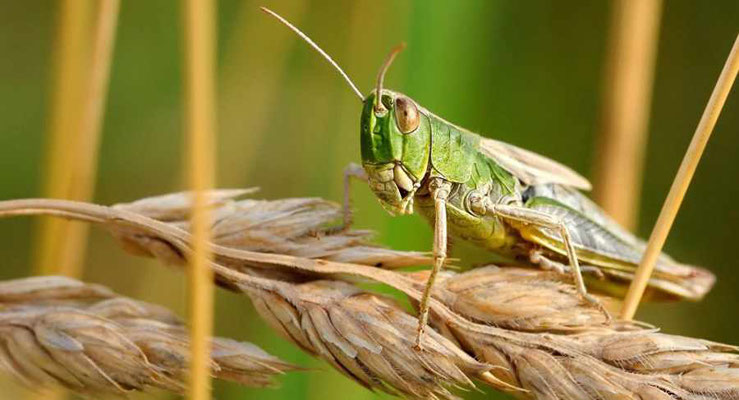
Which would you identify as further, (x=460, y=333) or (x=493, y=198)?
(x=493, y=198)

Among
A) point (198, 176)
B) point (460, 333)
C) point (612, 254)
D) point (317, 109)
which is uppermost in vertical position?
point (317, 109)

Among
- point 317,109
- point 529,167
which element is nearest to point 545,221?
point 529,167

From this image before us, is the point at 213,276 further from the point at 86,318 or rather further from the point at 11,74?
the point at 11,74

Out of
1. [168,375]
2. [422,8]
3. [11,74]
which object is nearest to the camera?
[168,375]

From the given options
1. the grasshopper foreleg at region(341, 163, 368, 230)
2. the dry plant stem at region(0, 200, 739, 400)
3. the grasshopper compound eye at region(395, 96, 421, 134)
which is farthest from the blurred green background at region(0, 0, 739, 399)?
the dry plant stem at region(0, 200, 739, 400)

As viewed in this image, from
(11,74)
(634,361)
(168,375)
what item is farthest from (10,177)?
(634,361)

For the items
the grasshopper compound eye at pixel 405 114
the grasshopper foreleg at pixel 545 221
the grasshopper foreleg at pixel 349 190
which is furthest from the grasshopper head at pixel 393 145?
the grasshopper foreleg at pixel 545 221

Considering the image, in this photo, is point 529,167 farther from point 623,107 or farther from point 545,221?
point 623,107
